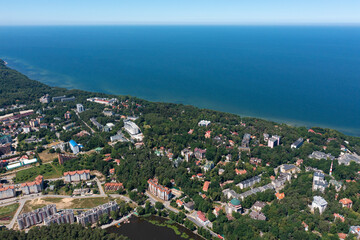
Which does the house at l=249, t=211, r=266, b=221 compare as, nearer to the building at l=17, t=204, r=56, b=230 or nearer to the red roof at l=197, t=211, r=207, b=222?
Result: the red roof at l=197, t=211, r=207, b=222

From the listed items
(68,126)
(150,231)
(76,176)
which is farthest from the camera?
(68,126)

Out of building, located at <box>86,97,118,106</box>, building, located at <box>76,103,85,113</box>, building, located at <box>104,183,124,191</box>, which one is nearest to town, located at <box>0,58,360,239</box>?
building, located at <box>104,183,124,191</box>

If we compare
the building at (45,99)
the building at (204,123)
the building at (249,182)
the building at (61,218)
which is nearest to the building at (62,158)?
the building at (61,218)

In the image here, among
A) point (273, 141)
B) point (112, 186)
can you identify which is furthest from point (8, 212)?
point (273, 141)

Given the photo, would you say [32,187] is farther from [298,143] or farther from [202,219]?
[298,143]

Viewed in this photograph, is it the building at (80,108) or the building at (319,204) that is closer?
the building at (319,204)

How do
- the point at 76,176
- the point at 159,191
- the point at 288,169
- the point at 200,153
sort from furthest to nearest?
the point at 200,153
the point at 288,169
the point at 76,176
the point at 159,191

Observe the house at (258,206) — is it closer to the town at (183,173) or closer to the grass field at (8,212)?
the town at (183,173)
